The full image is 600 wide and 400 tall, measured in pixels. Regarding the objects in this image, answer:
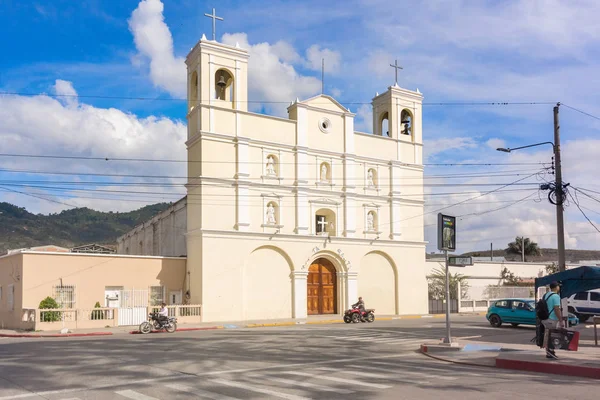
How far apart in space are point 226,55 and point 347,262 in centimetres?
1421

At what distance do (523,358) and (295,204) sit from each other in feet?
76.6

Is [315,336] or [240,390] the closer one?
[240,390]

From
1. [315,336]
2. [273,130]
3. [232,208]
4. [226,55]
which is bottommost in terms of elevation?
[315,336]

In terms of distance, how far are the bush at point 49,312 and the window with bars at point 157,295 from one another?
5.23 m

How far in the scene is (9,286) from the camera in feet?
104

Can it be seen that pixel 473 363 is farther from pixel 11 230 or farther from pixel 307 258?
pixel 11 230

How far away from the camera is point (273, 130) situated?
1439 inches

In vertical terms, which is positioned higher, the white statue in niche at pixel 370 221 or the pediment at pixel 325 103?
the pediment at pixel 325 103

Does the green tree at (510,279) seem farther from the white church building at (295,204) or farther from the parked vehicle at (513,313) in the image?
the parked vehicle at (513,313)

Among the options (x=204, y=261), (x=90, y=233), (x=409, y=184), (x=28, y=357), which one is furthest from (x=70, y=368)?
(x=90, y=233)

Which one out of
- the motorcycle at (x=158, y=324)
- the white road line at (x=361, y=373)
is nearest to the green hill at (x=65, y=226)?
the motorcycle at (x=158, y=324)

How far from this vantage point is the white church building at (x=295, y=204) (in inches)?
1332

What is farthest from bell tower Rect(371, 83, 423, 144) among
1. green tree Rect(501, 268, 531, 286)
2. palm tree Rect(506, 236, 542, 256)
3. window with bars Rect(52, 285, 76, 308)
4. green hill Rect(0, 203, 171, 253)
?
green hill Rect(0, 203, 171, 253)

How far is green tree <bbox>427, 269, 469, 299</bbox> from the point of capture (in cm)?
4544
